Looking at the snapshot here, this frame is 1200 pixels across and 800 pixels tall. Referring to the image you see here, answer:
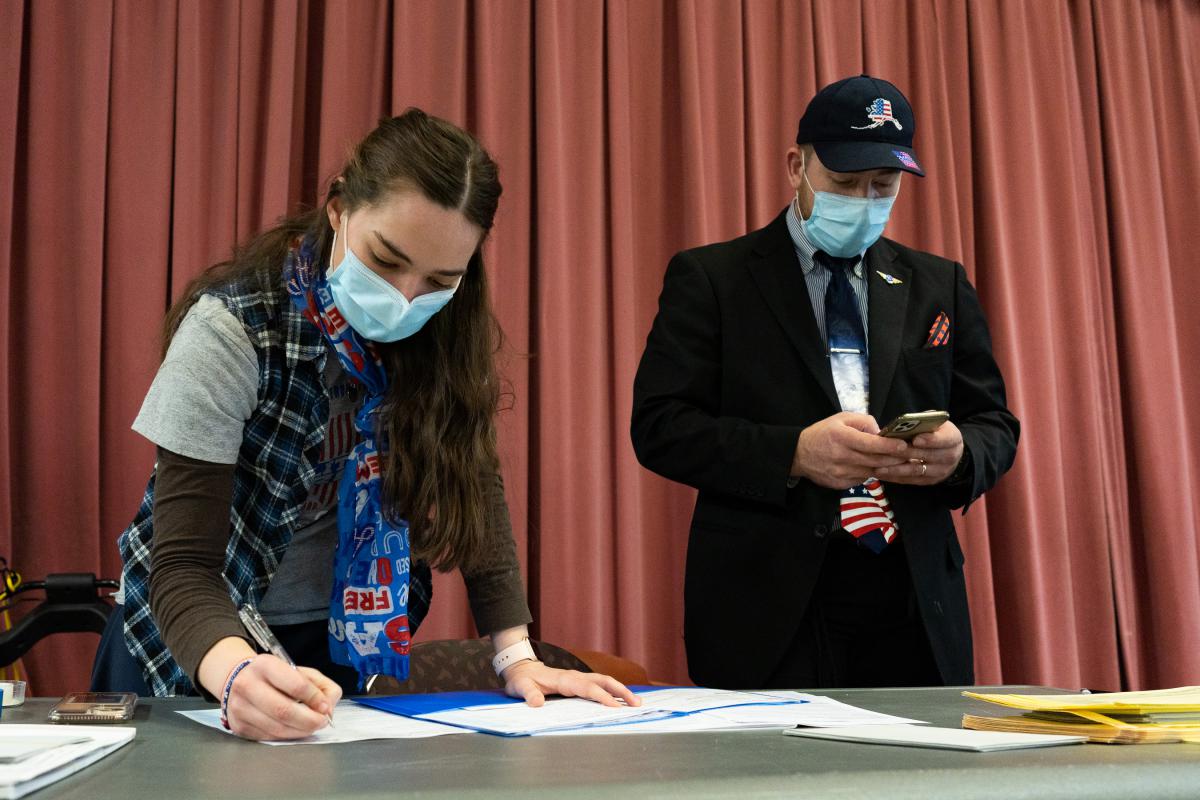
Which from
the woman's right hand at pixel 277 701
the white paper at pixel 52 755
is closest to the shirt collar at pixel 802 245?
the woman's right hand at pixel 277 701

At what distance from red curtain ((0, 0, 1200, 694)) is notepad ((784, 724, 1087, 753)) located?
2.65 ft

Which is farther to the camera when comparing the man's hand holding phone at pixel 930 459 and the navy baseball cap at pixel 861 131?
the navy baseball cap at pixel 861 131

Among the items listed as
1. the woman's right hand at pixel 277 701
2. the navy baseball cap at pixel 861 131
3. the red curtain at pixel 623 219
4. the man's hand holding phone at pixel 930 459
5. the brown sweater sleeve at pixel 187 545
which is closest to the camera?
the woman's right hand at pixel 277 701

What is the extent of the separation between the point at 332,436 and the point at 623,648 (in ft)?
5.34

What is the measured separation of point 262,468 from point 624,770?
0.68 m

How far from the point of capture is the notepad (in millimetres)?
795

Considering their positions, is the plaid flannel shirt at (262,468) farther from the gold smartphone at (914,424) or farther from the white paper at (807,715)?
the gold smartphone at (914,424)

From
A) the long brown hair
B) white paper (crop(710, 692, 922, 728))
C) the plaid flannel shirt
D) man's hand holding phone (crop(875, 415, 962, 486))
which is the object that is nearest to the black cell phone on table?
the plaid flannel shirt

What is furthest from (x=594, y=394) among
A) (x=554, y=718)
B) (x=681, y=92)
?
(x=554, y=718)

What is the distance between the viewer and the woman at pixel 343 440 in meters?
1.12

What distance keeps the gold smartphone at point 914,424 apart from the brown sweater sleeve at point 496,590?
56 cm

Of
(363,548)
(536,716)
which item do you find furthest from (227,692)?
(363,548)

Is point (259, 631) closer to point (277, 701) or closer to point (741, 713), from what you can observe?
point (277, 701)

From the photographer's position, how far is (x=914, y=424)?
59.6 inches
